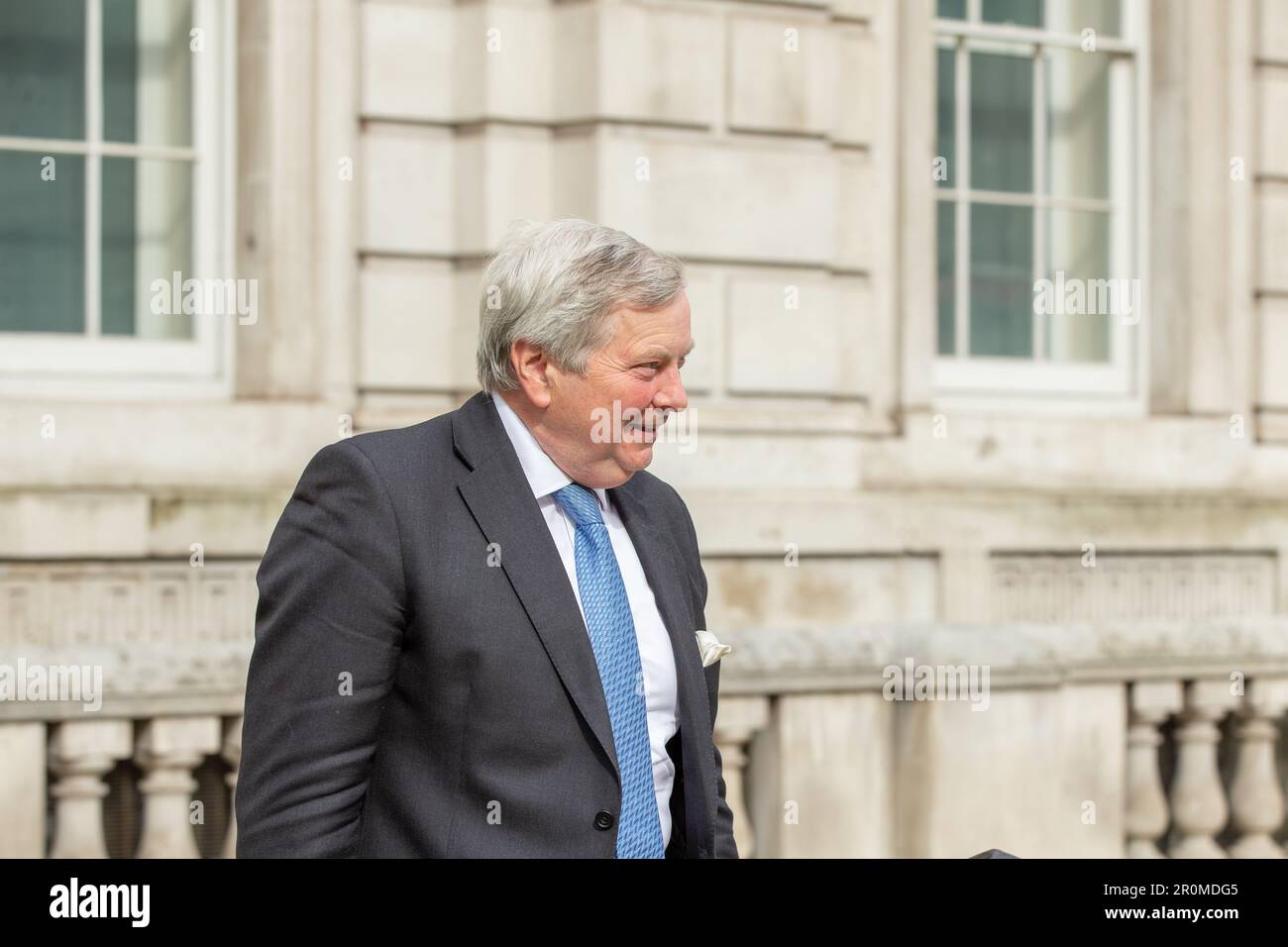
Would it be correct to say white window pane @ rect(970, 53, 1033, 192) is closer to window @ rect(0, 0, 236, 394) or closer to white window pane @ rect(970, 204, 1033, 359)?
white window pane @ rect(970, 204, 1033, 359)

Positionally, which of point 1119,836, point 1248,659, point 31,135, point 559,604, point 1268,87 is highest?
point 1268,87

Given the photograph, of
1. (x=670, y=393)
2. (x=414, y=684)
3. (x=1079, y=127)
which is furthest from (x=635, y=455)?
(x=1079, y=127)

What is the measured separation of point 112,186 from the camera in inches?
235

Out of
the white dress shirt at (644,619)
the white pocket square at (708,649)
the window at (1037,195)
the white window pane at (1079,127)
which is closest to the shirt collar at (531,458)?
the white dress shirt at (644,619)

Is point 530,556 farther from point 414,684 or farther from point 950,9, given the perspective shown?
point 950,9

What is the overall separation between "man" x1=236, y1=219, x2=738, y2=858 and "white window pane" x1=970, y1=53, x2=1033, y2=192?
16.8 feet

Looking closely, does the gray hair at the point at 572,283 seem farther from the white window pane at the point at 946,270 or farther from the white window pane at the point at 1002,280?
the white window pane at the point at 1002,280

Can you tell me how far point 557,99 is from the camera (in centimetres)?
610

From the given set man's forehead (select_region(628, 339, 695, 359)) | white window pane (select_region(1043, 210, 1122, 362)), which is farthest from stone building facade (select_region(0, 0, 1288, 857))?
man's forehead (select_region(628, 339, 695, 359))

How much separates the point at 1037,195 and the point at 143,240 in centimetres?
372

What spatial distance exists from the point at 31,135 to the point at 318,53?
3.37 feet

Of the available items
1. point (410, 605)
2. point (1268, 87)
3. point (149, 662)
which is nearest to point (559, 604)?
point (410, 605)

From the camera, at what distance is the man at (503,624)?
2127 mm

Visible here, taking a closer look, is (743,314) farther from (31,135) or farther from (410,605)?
(410,605)
